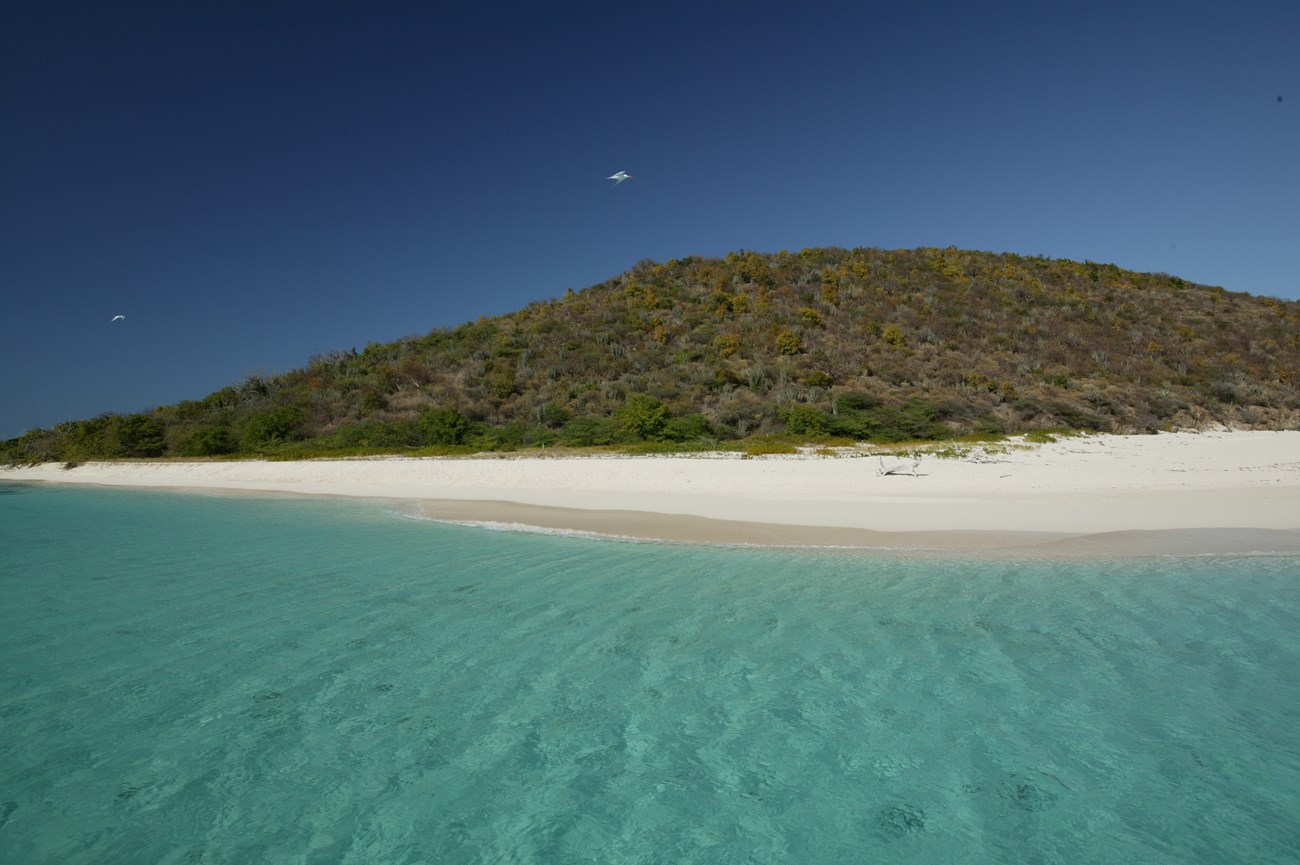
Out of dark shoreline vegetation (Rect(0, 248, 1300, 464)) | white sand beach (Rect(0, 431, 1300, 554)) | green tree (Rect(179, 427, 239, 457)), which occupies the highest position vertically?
dark shoreline vegetation (Rect(0, 248, 1300, 464))

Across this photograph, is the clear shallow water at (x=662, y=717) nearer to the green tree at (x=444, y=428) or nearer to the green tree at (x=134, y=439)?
the green tree at (x=444, y=428)

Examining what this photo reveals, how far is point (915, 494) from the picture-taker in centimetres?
1371

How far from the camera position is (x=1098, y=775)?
11.9 ft

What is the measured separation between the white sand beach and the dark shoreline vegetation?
5059 mm

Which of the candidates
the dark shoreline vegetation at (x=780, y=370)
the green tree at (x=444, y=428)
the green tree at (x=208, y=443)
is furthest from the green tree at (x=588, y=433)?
the green tree at (x=208, y=443)

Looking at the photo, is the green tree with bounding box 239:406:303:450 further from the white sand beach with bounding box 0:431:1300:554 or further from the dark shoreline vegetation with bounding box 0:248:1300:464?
the white sand beach with bounding box 0:431:1300:554

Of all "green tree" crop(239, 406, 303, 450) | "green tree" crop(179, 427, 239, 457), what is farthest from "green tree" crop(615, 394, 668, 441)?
"green tree" crop(179, 427, 239, 457)

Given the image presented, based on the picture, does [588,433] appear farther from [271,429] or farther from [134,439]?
[134,439]

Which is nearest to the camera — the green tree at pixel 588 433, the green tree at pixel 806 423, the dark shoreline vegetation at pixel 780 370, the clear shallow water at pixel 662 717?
the clear shallow water at pixel 662 717

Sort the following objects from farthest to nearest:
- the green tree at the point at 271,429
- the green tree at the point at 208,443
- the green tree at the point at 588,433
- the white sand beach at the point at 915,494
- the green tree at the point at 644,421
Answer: the green tree at the point at 271,429 → the green tree at the point at 208,443 → the green tree at the point at 588,433 → the green tree at the point at 644,421 → the white sand beach at the point at 915,494

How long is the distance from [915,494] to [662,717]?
429 inches

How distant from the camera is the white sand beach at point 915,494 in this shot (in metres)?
10.4

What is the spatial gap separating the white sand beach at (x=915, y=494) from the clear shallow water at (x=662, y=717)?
226 cm

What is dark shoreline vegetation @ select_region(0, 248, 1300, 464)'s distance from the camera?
2841 centimetres
